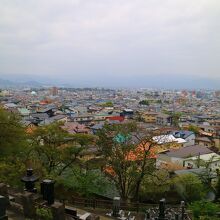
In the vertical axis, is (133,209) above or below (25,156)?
below

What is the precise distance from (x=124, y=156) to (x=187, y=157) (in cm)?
1753

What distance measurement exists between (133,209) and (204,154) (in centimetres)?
2099

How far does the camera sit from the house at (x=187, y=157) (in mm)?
31672

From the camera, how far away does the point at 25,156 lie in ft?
60.7

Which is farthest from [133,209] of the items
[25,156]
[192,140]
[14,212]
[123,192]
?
[192,140]

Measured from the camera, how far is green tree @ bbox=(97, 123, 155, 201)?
17531 mm

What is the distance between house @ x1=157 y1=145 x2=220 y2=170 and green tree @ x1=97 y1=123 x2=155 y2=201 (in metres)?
13.7

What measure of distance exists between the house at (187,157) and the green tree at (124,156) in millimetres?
13654

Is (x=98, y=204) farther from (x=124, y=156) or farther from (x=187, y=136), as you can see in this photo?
(x=187, y=136)

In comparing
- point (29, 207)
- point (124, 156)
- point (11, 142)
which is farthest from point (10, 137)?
point (29, 207)

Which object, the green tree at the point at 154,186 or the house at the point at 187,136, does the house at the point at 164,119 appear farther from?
the green tree at the point at 154,186

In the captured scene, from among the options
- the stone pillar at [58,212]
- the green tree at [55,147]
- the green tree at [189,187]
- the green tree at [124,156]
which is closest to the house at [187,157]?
the green tree at [189,187]

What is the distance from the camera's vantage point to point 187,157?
33.4m

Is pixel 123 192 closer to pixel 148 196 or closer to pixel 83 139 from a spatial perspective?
pixel 148 196
